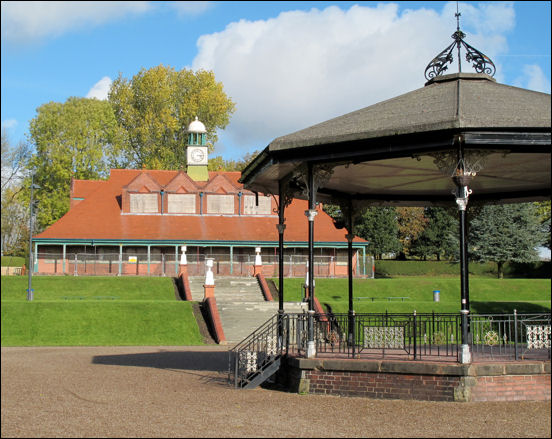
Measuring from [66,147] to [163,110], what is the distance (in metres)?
9.71

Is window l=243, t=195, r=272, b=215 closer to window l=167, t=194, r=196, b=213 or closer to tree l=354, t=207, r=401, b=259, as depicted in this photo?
window l=167, t=194, r=196, b=213

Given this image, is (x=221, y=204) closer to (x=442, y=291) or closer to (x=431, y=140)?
(x=442, y=291)

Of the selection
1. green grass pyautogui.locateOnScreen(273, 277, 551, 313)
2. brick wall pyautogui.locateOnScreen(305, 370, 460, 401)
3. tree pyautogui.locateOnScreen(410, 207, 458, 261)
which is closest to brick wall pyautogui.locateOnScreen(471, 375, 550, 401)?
brick wall pyautogui.locateOnScreen(305, 370, 460, 401)

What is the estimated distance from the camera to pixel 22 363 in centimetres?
2195

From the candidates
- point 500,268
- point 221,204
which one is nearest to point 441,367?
point 221,204

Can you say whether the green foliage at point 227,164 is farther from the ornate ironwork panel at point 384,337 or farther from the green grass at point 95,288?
the ornate ironwork panel at point 384,337

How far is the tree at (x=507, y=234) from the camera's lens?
6262 cm

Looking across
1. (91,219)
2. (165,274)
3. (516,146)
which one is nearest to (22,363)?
(516,146)

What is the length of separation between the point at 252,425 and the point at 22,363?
1249 cm

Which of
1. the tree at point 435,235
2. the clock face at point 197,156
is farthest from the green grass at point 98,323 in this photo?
the tree at point 435,235

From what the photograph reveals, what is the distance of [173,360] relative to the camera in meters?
24.1

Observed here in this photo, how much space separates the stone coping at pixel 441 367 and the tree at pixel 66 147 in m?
54.4

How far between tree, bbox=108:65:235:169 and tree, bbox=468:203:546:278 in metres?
28.0

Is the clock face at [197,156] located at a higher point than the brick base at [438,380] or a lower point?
higher
